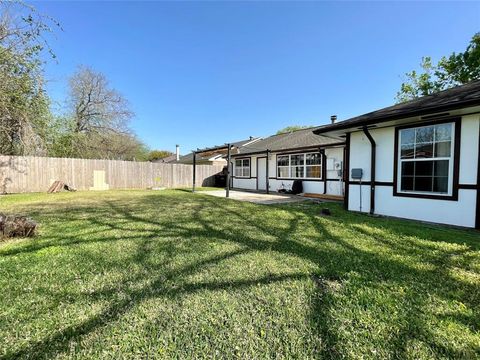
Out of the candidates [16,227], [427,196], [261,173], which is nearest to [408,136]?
[427,196]

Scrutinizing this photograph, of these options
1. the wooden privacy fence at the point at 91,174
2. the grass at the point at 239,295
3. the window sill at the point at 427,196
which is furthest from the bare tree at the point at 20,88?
the window sill at the point at 427,196

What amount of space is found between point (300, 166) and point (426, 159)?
6944 millimetres

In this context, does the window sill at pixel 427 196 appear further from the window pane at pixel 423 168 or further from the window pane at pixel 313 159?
the window pane at pixel 313 159

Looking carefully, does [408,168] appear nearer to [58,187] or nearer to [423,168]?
[423,168]

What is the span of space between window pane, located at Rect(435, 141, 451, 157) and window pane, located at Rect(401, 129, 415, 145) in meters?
0.55

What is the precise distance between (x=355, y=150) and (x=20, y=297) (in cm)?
792

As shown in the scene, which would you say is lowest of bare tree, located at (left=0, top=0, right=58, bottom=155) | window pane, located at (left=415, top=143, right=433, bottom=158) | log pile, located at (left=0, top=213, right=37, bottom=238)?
log pile, located at (left=0, top=213, right=37, bottom=238)

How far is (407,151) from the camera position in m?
6.11

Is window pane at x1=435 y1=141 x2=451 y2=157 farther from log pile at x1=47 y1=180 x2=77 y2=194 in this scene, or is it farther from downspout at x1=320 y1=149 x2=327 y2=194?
log pile at x1=47 y1=180 x2=77 y2=194

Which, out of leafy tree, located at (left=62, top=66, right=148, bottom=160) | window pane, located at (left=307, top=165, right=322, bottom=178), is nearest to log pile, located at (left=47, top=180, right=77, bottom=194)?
leafy tree, located at (left=62, top=66, right=148, bottom=160)

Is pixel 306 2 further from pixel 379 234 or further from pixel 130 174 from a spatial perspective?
pixel 130 174

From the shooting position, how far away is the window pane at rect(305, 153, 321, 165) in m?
11.6

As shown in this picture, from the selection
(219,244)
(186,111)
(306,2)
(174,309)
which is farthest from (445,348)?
(186,111)

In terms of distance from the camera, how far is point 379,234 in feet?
15.1
